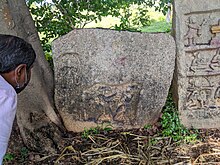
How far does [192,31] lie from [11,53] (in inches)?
71.9

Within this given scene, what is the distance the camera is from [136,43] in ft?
10.7

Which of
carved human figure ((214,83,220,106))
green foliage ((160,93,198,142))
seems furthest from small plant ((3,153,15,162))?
carved human figure ((214,83,220,106))

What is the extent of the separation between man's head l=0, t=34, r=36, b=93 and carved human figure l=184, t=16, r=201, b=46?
169cm

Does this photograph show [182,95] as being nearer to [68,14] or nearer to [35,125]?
[35,125]

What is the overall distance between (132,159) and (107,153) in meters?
0.22

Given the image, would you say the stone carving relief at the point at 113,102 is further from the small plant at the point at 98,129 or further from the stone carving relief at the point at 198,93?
the stone carving relief at the point at 198,93

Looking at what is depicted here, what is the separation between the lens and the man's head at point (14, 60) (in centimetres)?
167

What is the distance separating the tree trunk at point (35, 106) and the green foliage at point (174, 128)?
0.92 meters

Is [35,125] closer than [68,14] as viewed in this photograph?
Yes

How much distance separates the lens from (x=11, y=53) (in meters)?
1.68

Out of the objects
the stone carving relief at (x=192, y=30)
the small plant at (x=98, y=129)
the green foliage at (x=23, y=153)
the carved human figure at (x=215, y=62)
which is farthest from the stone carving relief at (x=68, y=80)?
the carved human figure at (x=215, y=62)

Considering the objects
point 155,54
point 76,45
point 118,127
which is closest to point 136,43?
point 155,54

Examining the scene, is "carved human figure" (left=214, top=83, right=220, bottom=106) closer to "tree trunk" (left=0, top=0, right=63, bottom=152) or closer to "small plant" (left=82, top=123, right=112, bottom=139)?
"small plant" (left=82, top=123, right=112, bottom=139)

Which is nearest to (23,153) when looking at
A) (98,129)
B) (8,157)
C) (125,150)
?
(8,157)
